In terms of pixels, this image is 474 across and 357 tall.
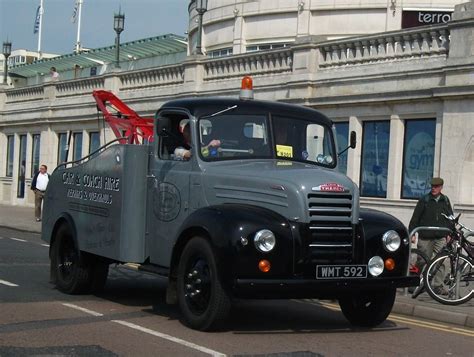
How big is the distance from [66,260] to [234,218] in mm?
4087

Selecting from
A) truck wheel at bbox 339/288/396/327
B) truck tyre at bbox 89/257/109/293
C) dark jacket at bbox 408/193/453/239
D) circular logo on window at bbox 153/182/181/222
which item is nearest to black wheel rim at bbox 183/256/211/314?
circular logo on window at bbox 153/182/181/222

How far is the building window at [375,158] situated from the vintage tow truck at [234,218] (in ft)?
26.9

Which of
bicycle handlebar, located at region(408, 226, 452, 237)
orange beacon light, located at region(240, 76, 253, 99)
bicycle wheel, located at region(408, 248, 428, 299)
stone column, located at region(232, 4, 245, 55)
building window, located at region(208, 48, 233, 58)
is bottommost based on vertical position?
bicycle wheel, located at region(408, 248, 428, 299)

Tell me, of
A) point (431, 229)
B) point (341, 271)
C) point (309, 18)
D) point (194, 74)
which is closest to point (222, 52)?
point (309, 18)

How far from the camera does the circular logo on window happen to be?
9.41 meters

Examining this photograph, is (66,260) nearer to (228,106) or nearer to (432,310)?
(228,106)

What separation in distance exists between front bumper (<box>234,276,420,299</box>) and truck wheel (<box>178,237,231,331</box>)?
1.04 ft

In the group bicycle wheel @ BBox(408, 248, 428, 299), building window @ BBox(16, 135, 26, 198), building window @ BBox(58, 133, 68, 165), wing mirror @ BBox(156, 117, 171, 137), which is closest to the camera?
wing mirror @ BBox(156, 117, 171, 137)

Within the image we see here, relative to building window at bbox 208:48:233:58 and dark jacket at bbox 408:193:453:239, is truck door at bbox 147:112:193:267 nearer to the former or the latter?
dark jacket at bbox 408:193:453:239

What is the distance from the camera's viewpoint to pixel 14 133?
35.2 m

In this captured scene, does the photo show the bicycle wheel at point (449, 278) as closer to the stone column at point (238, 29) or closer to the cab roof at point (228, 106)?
the cab roof at point (228, 106)

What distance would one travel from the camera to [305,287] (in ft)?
26.7

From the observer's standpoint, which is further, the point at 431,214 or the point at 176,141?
the point at 431,214

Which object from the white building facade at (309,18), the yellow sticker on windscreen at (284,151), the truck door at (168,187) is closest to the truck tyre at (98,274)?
the truck door at (168,187)
